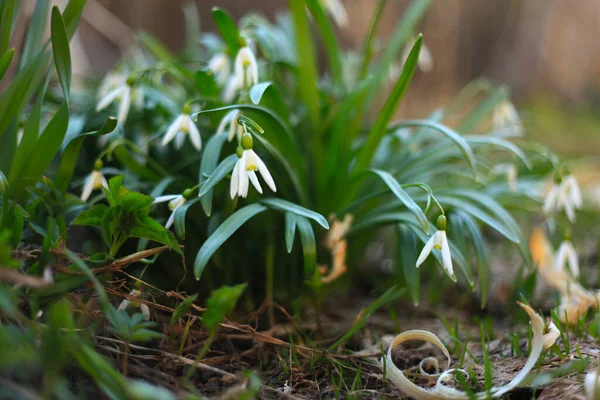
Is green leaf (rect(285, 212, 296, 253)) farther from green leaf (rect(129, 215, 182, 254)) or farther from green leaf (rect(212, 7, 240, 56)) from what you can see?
green leaf (rect(212, 7, 240, 56))

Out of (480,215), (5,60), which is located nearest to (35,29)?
(5,60)

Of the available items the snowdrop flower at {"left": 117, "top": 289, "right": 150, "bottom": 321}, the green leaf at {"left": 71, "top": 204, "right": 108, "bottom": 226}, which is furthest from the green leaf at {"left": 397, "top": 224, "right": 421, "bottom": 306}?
the green leaf at {"left": 71, "top": 204, "right": 108, "bottom": 226}

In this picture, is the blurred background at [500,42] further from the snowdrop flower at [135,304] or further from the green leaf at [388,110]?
the snowdrop flower at [135,304]

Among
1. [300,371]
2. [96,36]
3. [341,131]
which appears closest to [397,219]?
[341,131]

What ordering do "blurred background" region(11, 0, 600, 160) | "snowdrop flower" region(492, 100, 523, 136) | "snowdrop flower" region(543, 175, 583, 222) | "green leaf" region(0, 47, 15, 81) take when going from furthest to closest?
1. "blurred background" region(11, 0, 600, 160)
2. "snowdrop flower" region(492, 100, 523, 136)
3. "snowdrop flower" region(543, 175, 583, 222)
4. "green leaf" region(0, 47, 15, 81)

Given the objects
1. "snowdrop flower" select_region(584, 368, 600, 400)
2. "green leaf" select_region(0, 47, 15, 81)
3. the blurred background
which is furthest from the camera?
the blurred background

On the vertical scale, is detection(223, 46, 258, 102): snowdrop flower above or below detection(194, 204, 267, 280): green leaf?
above

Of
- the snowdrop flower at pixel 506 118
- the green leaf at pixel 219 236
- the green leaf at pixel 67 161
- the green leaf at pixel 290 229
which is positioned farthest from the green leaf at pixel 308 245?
the snowdrop flower at pixel 506 118

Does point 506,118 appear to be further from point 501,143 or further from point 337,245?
point 337,245
